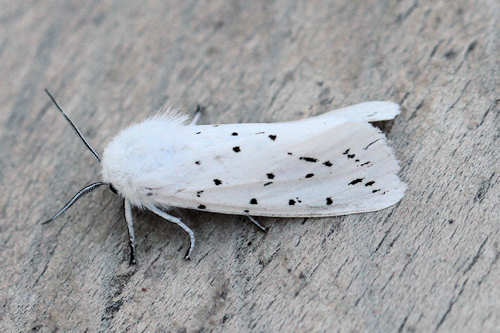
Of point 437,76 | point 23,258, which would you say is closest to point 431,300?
point 437,76

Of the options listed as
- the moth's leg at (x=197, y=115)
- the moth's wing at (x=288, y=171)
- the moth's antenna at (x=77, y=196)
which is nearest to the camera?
the moth's wing at (x=288, y=171)

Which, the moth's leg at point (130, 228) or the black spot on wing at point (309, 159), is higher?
the moth's leg at point (130, 228)

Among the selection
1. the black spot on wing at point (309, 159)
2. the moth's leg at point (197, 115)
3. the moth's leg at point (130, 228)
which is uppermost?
the moth's leg at point (197, 115)

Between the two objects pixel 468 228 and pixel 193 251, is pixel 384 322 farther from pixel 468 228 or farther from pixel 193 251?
pixel 193 251

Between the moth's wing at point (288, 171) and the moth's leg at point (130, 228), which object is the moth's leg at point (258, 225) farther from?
the moth's leg at point (130, 228)

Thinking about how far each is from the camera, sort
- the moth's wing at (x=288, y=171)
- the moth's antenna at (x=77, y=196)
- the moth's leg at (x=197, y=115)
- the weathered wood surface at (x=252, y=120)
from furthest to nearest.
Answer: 1. the moth's leg at (x=197, y=115)
2. the moth's antenna at (x=77, y=196)
3. the moth's wing at (x=288, y=171)
4. the weathered wood surface at (x=252, y=120)

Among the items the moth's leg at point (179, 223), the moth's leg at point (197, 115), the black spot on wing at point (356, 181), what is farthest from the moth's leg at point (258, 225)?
the moth's leg at point (197, 115)
